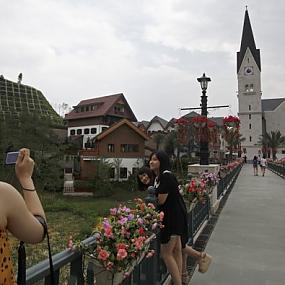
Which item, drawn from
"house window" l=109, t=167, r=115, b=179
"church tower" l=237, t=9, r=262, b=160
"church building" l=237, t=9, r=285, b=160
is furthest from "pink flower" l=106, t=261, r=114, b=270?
"church tower" l=237, t=9, r=262, b=160

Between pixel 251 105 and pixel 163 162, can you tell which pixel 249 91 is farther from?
pixel 163 162

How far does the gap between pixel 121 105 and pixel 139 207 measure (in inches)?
1568

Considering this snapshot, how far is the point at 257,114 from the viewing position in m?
70.4

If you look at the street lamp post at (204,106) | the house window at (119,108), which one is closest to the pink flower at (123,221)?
the street lamp post at (204,106)

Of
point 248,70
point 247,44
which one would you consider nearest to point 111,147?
point 248,70

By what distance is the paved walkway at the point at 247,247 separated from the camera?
4027 mm

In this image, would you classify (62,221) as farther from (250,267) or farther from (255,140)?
(255,140)

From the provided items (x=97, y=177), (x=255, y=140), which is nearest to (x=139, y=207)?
(x=97, y=177)

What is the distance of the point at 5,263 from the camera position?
4.00 feet

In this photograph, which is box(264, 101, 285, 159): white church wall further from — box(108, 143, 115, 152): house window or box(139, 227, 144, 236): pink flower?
box(139, 227, 144, 236): pink flower

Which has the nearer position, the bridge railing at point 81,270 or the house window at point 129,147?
the bridge railing at point 81,270

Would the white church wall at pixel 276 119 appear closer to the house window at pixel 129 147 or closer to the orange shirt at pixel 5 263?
the house window at pixel 129 147

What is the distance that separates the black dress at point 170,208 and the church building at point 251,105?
69.3m

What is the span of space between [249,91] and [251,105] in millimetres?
3524
